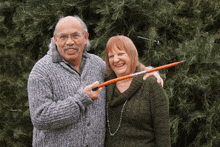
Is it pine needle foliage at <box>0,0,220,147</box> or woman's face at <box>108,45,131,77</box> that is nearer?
woman's face at <box>108,45,131,77</box>

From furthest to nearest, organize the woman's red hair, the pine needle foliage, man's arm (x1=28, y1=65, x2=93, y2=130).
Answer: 1. the pine needle foliage
2. the woman's red hair
3. man's arm (x1=28, y1=65, x2=93, y2=130)

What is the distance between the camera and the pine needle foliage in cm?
223

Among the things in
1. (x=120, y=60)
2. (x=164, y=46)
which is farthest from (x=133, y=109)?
(x=164, y=46)

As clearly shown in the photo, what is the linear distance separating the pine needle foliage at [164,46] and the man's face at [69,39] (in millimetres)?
685

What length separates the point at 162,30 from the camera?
8.62ft

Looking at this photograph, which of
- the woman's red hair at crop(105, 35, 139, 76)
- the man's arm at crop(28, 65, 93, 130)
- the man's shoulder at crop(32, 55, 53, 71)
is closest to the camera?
the man's arm at crop(28, 65, 93, 130)

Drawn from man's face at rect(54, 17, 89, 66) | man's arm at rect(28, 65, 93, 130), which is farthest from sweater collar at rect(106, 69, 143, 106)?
man's face at rect(54, 17, 89, 66)

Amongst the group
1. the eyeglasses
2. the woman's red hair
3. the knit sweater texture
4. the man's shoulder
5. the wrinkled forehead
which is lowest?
the knit sweater texture

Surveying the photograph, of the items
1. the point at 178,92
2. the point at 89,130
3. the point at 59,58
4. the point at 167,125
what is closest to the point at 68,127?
the point at 89,130

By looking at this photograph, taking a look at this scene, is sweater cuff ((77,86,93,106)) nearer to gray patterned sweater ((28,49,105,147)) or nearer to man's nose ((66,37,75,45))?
gray patterned sweater ((28,49,105,147))

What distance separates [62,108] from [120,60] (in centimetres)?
59

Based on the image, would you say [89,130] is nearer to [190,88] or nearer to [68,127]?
[68,127]

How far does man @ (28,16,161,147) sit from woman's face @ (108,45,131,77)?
0.22 metres

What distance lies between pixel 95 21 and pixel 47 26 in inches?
26.2
